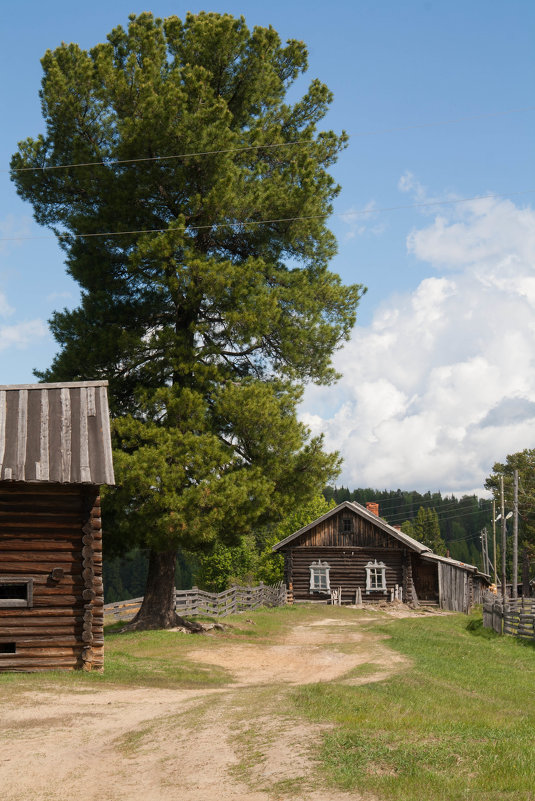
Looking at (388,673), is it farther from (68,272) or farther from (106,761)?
(68,272)

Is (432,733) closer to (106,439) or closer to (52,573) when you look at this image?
(52,573)

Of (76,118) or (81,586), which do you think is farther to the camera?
(76,118)

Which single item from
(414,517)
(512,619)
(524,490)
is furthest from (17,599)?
(414,517)

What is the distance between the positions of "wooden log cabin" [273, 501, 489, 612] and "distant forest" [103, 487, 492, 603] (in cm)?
9740

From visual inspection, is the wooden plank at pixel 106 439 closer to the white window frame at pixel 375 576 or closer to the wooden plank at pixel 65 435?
the wooden plank at pixel 65 435

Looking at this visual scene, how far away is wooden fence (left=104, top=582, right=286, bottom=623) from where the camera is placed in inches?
1303

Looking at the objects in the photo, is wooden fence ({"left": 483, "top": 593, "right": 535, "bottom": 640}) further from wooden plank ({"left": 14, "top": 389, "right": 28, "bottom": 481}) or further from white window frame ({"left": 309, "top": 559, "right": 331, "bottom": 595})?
wooden plank ({"left": 14, "top": 389, "right": 28, "bottom": 481})

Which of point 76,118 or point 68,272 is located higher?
point 76,118

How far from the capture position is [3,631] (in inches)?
686

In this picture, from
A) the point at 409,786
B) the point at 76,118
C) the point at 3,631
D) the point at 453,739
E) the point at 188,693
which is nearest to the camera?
the point at 409,786

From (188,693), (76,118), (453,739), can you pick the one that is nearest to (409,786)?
(453,739)

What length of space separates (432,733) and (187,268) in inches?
713

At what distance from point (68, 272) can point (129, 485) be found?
9279mm

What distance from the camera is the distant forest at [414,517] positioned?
14575 cm
